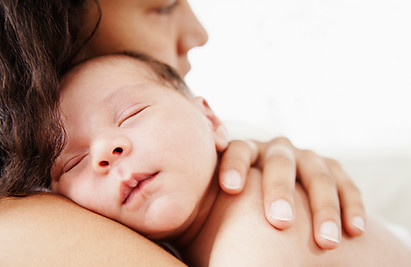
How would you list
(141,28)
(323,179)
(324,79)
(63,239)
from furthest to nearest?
(324,79)
(141,28)
(323,179)
(63,239)

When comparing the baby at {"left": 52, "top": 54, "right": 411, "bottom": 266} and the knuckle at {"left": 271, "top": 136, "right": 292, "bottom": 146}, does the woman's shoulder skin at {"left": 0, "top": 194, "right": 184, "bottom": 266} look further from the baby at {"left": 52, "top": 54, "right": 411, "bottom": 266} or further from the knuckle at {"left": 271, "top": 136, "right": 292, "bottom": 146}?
the knuckle at {"left": 271, "top": 136, "right": 292, "bottom": 146}

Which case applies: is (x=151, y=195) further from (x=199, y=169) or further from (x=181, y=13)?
(x=181, y=13)

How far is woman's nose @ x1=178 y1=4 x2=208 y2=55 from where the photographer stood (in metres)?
1.47

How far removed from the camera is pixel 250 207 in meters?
0.86

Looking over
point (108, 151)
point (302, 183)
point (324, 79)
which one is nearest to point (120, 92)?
point (108, 151)

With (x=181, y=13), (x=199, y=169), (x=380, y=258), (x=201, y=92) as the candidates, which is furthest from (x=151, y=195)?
(x=201, y=92)

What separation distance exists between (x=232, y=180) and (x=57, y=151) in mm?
372

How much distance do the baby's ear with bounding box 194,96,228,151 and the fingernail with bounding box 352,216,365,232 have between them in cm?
34

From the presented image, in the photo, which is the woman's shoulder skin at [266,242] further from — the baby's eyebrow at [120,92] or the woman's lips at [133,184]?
the baby's eyebrow at [120,92]

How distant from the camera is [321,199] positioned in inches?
35.9

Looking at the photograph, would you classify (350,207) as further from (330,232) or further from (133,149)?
(133,149)

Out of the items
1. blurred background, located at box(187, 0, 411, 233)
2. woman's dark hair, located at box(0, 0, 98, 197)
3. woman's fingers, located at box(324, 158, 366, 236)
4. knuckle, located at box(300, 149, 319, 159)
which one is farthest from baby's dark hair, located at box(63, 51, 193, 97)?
blurred background, located at box(187, 0, 411, 233)

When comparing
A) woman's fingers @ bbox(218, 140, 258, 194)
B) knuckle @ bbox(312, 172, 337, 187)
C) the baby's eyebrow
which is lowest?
knuckle @ bbox(312, 172, 337, 187)

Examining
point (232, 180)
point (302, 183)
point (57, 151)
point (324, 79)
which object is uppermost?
point (57, 151)
